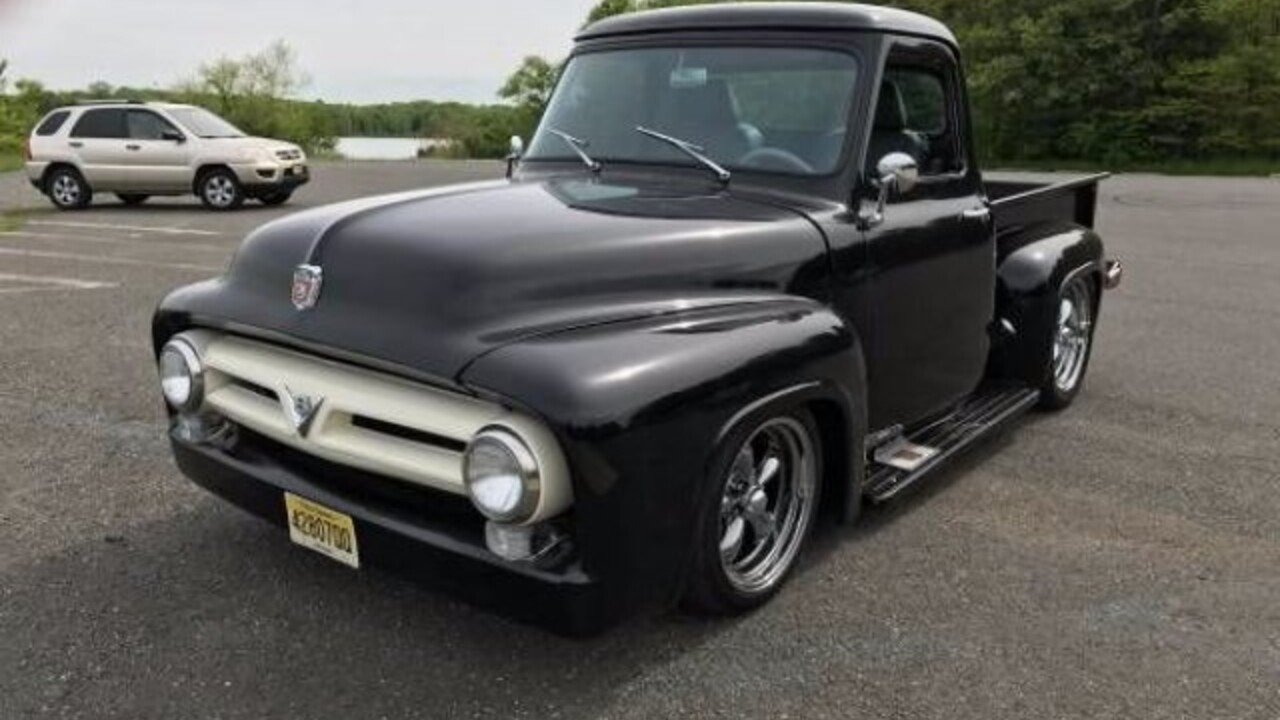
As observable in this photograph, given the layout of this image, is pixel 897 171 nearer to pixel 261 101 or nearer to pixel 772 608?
pixel 772 608

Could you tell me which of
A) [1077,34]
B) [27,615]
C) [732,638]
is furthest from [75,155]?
[1077,34]

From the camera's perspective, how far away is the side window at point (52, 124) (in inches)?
703

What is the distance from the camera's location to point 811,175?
3.97 m

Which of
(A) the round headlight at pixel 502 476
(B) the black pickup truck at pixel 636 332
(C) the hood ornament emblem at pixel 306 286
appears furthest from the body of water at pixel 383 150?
(A) the round headlight at pixel 502 476

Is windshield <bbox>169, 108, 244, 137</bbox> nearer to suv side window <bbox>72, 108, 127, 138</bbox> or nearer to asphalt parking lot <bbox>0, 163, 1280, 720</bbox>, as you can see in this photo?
suv side window <bbox>72, 108, 127, 138</bbox>

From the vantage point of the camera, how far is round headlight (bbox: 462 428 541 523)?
269cm

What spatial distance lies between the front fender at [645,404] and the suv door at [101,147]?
16.9 meters

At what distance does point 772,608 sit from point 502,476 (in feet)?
4.25

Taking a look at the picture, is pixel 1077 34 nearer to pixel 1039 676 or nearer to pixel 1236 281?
pixel 1236 281

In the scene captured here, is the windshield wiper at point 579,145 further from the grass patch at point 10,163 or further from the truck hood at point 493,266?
the grass patch at point 10,163

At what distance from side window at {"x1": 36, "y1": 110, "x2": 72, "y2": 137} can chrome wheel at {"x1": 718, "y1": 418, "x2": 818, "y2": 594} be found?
1775 centimetres

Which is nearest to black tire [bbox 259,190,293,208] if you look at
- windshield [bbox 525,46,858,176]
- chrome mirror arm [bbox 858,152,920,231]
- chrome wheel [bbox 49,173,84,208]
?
chrome wheel [bbox 49,173,84,208]

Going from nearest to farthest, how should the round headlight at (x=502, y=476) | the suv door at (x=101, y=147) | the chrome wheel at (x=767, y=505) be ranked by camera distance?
1. the round headlight at (x=502, y=476)
2. the chrome wheel at (x=767, y=505)
3. the suv door at (x=101, y=147)

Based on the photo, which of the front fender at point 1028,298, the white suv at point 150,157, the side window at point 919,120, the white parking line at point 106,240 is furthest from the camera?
the white suv at point 150,157
